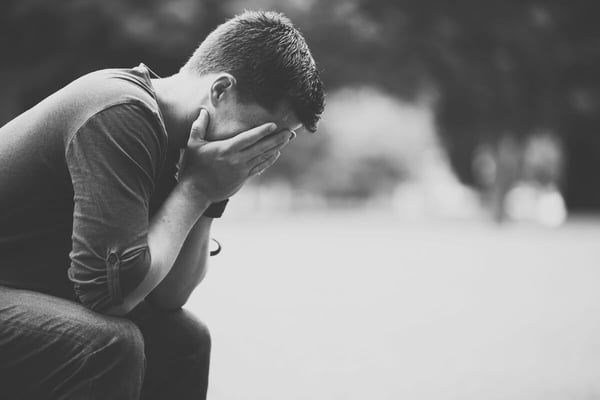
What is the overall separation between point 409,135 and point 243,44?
1850 inches

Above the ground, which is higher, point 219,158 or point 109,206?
point 219,158

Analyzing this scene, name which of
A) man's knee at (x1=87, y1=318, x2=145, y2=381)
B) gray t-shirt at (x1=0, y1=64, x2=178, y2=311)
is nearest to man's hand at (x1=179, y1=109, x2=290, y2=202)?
gray t-shirt at (x1=0, y1=64, x2=178, y2=311)

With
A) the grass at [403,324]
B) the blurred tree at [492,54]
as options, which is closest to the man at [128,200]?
the grass at [403,324]

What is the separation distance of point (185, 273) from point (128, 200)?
0.64m

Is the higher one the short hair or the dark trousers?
the short hair

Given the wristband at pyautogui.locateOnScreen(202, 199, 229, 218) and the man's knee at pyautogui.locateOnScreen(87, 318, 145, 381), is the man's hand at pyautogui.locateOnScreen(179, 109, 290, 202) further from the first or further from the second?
the man's knee at pyautogui.locateOnScreen(87, 318, 145, 381)

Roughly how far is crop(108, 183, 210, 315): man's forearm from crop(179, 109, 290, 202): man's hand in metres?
0.04

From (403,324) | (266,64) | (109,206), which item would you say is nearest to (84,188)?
(109,206)

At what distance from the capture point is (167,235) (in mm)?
1859

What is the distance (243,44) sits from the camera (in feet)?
6.86

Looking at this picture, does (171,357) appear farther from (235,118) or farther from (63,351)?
(235,118)

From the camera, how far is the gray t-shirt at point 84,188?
5.55 feet

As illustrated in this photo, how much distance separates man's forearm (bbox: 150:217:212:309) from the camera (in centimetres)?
226

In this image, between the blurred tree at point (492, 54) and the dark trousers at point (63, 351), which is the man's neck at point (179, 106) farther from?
the blurred tree at point (492, 54)
